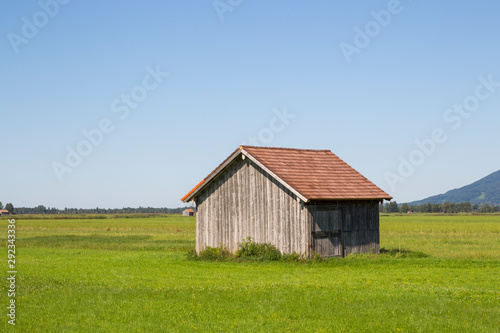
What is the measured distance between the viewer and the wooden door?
1267 inches

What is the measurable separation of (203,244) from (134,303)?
1759 centimetres

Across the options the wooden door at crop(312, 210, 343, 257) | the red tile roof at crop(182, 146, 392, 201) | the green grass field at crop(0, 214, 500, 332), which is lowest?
the green grass field at crop(0, 214, 500, 332)

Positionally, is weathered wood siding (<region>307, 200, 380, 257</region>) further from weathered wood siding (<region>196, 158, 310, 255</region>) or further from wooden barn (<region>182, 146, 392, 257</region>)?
weathered wood siding (<region>196, 158, 310, 255</region>)

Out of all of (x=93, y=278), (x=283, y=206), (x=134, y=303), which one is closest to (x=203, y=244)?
(x=283, y=206)

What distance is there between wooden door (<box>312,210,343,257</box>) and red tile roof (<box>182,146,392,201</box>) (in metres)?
1.12

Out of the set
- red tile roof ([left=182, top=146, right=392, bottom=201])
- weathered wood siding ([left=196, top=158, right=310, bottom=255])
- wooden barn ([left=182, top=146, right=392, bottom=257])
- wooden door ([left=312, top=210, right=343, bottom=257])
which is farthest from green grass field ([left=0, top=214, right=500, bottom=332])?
red tile roof ([left=182, top=146, right=392, bottom=201])

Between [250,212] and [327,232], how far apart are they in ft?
14.6

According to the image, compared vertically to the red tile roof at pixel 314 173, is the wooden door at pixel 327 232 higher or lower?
lower

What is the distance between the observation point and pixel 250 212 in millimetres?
33875

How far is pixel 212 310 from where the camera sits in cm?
1744

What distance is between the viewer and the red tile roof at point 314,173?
32.6 metres

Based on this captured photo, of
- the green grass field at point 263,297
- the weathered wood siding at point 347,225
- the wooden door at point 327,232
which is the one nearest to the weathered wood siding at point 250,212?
the wooden door at point 327,232

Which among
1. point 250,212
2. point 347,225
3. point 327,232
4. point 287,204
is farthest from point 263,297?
point 347,225

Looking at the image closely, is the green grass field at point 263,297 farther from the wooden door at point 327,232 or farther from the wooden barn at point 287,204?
the wooden barn at point 287,204
